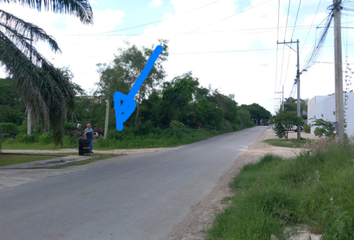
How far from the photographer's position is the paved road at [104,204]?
213 inches

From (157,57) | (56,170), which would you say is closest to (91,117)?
(157,57)

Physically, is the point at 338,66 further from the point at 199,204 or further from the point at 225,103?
the point at 225,103

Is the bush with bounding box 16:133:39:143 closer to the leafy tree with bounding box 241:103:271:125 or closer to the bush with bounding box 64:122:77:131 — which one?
the bush with bounding box 64:122:77:131

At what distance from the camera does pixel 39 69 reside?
1227 cm

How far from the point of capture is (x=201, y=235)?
208 inches

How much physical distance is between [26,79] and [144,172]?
543 centimetres

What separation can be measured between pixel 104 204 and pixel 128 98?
17.9 meters

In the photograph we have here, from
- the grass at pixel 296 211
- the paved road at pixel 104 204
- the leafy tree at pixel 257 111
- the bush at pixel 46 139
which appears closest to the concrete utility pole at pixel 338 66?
the paved road at pixel 104 204

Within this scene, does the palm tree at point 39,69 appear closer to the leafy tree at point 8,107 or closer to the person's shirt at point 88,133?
the person's shirt at point 88,133

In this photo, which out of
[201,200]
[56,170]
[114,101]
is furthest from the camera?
[114,101]

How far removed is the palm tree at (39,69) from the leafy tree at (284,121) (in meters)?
19.0

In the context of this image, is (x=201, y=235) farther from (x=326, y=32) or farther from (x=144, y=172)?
(x=326, y=32)

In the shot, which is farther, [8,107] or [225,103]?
[225,103]

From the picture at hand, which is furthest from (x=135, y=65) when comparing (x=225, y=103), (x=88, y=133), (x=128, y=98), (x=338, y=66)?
(x=225, y=103)
